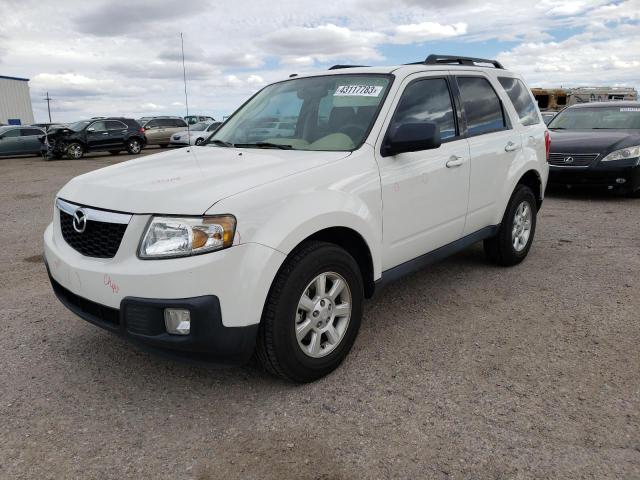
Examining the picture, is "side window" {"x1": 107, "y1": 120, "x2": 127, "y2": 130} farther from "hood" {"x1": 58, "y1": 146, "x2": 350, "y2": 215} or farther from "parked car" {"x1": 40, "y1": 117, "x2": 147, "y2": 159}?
"hood" {"x1": 58, "y1": 146, "x2": 350, "y2": 215}

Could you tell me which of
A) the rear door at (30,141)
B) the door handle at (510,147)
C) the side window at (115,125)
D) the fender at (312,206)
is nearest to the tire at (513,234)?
the door handle at (510,147)

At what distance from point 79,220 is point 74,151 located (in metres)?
19.9

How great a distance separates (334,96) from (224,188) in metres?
1.43

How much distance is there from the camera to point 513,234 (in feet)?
16.3

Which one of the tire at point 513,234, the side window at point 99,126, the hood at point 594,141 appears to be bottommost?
the tire at point 513,234

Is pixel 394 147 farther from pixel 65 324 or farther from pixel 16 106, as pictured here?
pixel 16 106

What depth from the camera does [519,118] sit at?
194 inches

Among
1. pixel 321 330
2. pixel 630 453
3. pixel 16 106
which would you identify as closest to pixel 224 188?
pixel 321 330

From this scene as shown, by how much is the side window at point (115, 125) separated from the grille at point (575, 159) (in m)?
17.8

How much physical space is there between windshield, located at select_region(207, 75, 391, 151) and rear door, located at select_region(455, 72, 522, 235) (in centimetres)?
100

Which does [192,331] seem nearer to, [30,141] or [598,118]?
[598,118]

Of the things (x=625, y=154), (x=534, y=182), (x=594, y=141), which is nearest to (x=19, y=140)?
(x=594, y=141)

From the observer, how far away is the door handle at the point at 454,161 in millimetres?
3851

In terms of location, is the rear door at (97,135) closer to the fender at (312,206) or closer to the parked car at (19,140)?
the parked car at (19,140)
